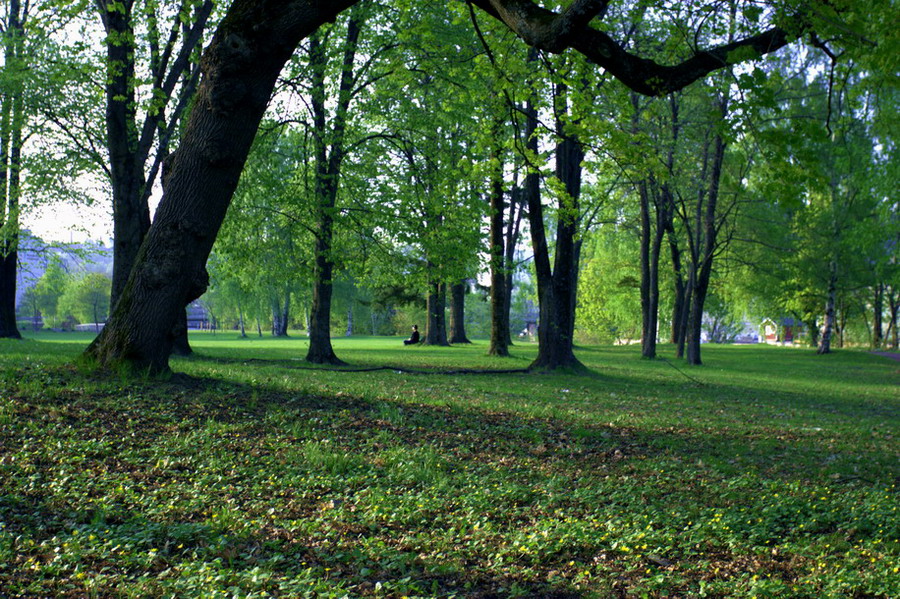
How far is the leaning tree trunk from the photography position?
27.1 feet

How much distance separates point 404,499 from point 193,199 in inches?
205

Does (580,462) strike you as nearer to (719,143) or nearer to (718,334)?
(719,143)

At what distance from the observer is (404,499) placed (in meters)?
5.26

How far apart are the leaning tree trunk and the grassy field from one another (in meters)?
0.61

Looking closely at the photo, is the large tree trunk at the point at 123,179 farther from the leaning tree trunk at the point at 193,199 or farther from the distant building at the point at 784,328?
the distant building at the point at 784,328

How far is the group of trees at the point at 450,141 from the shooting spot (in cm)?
754

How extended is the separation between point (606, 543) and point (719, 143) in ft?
71.2

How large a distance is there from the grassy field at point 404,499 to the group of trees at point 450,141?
2.43m

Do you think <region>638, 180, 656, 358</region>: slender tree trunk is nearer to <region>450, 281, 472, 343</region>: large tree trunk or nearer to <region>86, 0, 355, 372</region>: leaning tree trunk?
<region>450, 281, 472, 343</region>: large tree trunk

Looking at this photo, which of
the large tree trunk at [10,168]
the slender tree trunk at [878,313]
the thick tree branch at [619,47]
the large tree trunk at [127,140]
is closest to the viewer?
the thick tree branch at [619,47]

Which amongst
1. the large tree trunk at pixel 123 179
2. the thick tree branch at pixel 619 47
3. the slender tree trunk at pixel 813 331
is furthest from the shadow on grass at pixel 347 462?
the slender tree trunk at pixel 813 331

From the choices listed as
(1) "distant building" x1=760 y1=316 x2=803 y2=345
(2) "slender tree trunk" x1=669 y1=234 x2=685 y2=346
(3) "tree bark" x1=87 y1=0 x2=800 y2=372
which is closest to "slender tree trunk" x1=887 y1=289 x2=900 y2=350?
(1) "distant building" x1=760 y1=316 x2=803 y2=345

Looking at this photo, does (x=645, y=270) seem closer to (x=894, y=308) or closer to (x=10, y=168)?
(x=10, y=168)

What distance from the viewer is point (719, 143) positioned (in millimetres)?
23375
